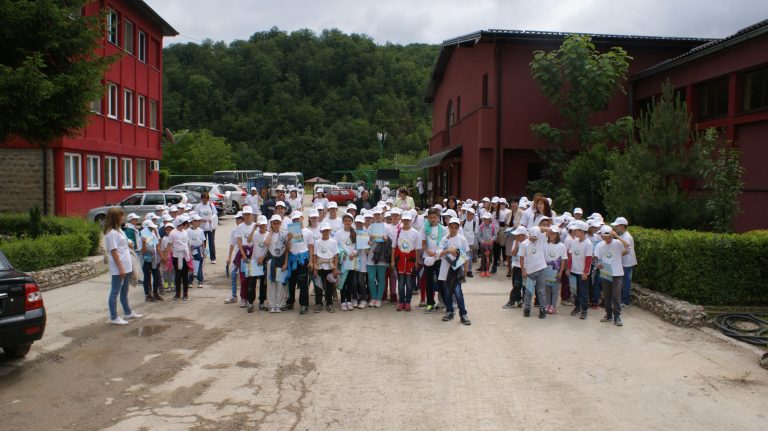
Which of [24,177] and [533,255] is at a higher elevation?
[24,177]

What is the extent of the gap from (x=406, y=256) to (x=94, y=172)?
2025 cm

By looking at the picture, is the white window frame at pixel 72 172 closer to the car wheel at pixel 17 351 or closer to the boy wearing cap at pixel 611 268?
the car wheel at pixel 17 351

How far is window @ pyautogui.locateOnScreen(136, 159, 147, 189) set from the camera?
32434 millimetres

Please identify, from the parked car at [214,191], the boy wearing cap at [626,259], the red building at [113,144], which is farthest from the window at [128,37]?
the boy wearing cap at [626,259]

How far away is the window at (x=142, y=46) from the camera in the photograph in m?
32.1

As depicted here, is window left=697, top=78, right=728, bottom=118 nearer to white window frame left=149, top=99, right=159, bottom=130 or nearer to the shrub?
the shrub

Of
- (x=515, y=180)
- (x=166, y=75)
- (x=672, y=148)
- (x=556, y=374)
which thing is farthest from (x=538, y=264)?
(x=166, y=75)

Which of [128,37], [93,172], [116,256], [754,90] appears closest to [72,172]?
[93,172]

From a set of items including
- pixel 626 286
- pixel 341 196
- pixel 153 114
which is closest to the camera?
pixel 626 286

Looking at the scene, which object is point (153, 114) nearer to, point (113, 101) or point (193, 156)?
point (113, 101)

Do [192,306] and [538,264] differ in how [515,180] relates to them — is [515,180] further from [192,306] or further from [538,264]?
[192,306]

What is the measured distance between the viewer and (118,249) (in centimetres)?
971

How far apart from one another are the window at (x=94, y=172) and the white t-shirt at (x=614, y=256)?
22.2 m

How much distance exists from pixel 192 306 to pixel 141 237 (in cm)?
160
